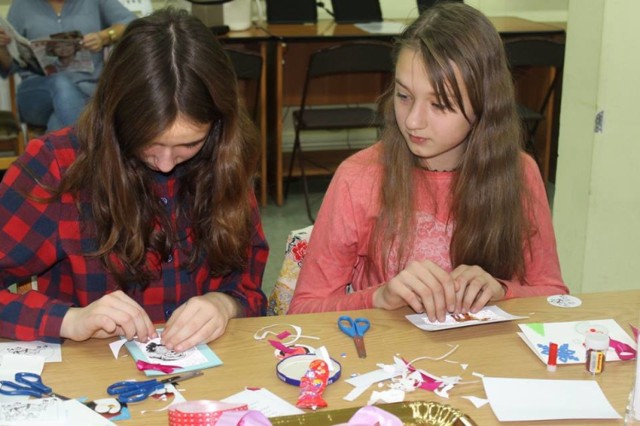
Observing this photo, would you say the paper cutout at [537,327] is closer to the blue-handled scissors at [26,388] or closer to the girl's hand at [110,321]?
the girl's hand at [110,321]

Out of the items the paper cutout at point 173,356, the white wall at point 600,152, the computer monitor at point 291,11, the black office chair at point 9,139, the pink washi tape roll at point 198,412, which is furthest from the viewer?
the computer monitor at point 291,11

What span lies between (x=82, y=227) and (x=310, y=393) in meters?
0.60

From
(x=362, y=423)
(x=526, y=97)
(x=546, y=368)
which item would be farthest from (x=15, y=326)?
(x=526, y=97)

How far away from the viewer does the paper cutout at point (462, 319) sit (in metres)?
1.54

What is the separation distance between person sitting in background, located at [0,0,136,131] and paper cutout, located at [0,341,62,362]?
255 cm

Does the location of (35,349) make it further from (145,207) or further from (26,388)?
(145,207)

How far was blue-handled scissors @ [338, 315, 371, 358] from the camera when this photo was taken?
4.79 ft

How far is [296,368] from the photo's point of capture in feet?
4.52

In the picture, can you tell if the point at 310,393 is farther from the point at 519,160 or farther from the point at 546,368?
the point at 519,160

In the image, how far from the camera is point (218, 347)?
1462 mm

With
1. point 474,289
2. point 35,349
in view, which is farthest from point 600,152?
point 35,349

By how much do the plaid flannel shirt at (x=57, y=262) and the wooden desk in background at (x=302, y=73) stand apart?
9.56ft

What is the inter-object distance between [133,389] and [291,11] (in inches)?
158

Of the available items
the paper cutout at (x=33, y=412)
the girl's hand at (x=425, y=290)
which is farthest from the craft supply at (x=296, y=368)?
the paper cutout at (x=33, y=412)
